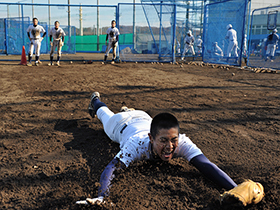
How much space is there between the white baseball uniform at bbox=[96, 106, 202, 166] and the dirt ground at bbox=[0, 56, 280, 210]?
0.54 ft

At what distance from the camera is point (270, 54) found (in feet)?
Answer: 47.0

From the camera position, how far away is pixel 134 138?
2.57 m

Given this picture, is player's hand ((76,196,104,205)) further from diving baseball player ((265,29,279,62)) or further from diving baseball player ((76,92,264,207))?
diving baseball player ((265,29,279,62))

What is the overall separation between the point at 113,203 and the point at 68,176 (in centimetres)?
66

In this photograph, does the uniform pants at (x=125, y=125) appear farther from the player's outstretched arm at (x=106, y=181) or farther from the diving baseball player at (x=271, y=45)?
the diving baseball player at (x=271, y=45)

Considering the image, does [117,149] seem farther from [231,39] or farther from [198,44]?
[198,44]

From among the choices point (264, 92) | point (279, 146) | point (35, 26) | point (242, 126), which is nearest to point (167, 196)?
point (279, 146)

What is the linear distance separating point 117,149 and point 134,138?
23.2 inches

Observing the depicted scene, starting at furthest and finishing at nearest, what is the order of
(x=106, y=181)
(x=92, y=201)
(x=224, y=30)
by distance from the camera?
(x=224, y=30)
(x=106, y=181)
(x=92, y=201)

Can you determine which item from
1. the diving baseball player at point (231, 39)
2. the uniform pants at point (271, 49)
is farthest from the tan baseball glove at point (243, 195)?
the uniform pants at point (271, 49)

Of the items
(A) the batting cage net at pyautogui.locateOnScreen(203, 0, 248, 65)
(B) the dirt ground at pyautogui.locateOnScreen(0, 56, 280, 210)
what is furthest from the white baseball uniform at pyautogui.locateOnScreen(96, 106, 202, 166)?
(A) the batting cage net at pyautogui.locateOnScreen(203, 0, 248, 65)

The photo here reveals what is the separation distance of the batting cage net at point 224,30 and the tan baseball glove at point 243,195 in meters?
12.0

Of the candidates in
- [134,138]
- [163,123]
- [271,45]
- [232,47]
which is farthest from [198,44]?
[163,123]

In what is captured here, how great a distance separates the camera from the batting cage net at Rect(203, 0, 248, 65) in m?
13.4
